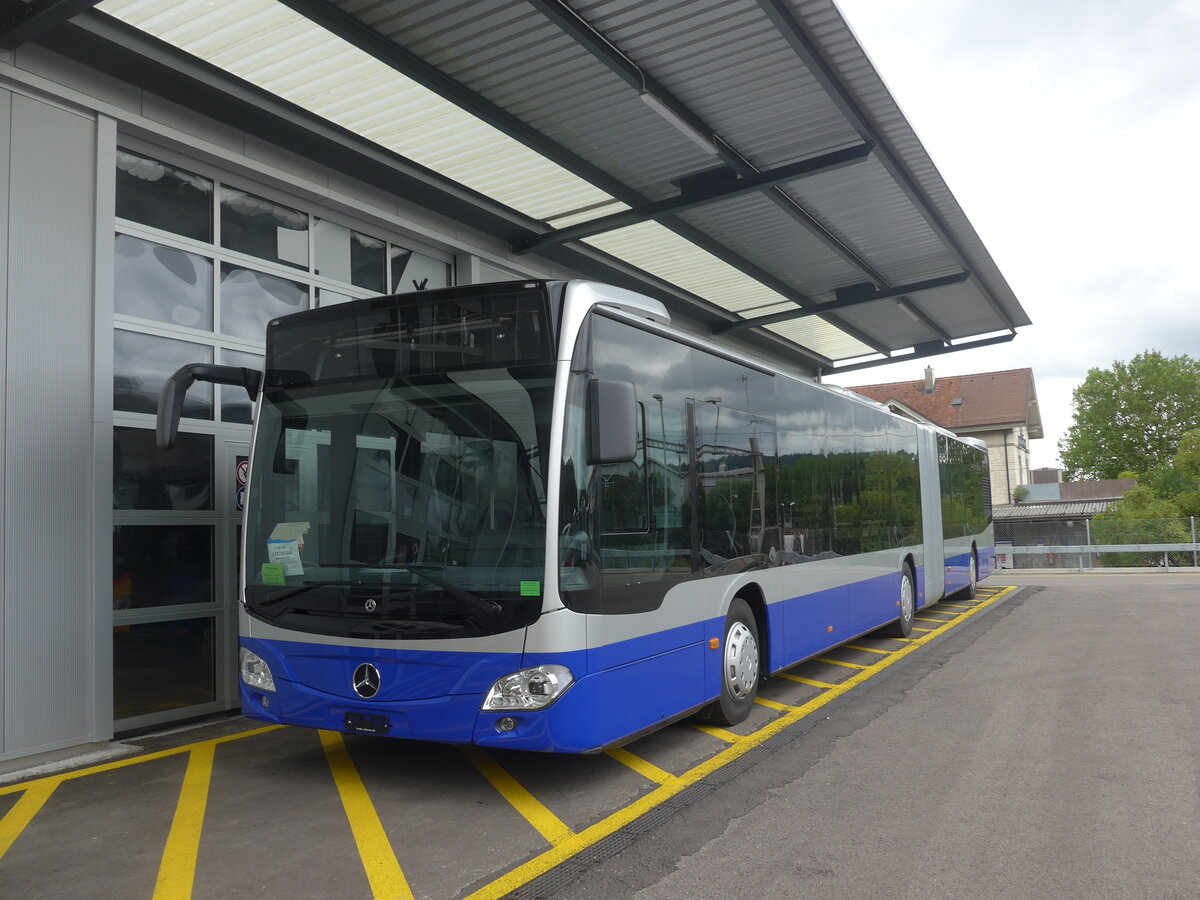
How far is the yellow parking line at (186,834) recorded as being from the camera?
4.34 m

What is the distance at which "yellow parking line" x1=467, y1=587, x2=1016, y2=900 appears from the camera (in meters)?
4.27

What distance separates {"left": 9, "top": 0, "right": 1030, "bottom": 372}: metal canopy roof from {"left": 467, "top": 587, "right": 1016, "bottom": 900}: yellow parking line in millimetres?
5295

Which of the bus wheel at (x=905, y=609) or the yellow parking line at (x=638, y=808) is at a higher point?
the bus wheel at (x=905, y=609)

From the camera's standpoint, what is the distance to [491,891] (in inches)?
163

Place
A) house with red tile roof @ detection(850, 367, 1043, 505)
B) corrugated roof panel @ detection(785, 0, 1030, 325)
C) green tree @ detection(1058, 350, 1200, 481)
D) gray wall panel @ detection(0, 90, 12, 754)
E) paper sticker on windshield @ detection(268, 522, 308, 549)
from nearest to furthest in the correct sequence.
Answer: paper sticker on windshield @ detection(268, 522, 308, 549), gray wall panel @ detection(0, 90, 12, 754), corrugated roof panel @ detection(785, 0, 1030, 325), house with red tile roof @ detection(850, 367, 1043, 505), green tree @ detection(1058, 350, 1200, 481)

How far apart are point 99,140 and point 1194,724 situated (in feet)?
30.7

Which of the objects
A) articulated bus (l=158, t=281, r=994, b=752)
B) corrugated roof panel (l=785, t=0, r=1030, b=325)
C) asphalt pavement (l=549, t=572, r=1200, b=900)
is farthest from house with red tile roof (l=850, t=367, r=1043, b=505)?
articulated bus (l=158, t=281, r=994, b=752)

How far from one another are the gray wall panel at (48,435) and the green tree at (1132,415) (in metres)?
65.4

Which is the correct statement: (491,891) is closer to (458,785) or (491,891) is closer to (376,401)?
(458,785)

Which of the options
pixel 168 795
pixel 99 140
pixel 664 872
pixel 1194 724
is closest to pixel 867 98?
pixel 1194 724

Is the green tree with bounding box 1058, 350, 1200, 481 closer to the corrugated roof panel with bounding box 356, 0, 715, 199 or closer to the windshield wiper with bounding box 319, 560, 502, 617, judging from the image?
the corrugated roof panel with bounding box 356, 0, 715, 199

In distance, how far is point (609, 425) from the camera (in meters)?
5.29

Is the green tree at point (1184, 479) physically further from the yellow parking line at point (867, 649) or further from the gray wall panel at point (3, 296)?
the gray wall panel at point (3, 296)

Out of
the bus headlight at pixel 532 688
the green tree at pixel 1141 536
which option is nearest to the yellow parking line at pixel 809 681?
the bus headlight at pixel 532 688
